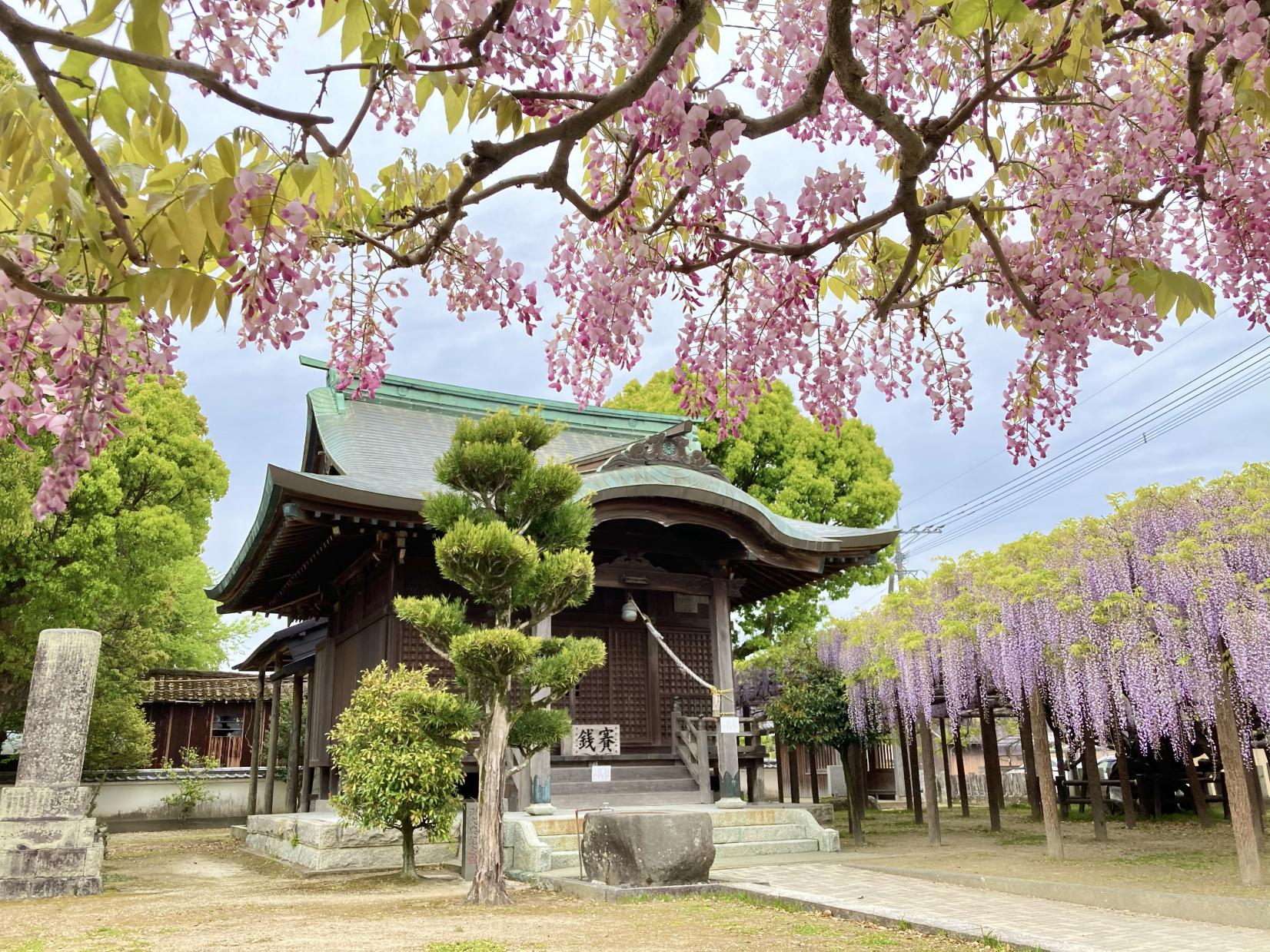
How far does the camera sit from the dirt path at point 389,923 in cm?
554

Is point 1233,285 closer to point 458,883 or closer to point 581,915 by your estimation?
point 581,915

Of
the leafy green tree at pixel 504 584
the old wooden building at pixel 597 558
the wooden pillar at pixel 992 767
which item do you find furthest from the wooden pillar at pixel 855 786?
the leafy green tree at pixel 504 584

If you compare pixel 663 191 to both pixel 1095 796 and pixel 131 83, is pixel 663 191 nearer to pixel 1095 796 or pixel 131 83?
pixel 131 83

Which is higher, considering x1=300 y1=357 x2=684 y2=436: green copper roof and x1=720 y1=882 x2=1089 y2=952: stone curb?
x1=300 y1=357 x2=684 y2=436: green copper roof

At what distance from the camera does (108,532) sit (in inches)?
544

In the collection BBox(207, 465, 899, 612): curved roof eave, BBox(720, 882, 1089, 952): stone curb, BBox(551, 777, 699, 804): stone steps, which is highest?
BBox(207, 465, 899, 612): curved roof eave

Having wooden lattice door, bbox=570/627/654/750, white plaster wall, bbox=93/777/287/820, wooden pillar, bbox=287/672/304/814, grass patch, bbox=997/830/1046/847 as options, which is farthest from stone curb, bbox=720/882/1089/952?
white plaster wall, bbox=93/777/287/820

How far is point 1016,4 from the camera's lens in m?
2.42

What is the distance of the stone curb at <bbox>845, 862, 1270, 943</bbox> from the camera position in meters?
5.88

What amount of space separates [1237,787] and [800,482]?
1217 centimetres

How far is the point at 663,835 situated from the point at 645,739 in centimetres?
507

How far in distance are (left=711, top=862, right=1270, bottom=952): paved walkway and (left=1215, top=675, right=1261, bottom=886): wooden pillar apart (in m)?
1.60

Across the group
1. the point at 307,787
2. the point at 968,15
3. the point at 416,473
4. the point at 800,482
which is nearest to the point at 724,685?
the point at 416,473

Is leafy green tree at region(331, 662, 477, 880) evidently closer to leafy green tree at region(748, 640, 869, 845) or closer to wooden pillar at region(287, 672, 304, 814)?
leafy green tree at region(748, 640, 869, 845)
